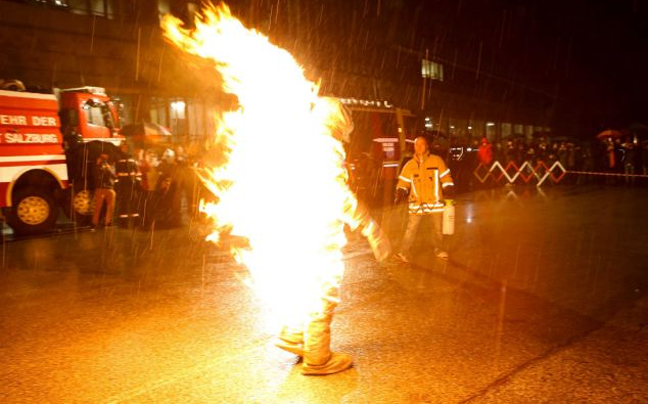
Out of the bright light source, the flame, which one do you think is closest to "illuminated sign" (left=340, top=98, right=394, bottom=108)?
the bright light source

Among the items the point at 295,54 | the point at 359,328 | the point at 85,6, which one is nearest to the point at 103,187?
the point at 359,328

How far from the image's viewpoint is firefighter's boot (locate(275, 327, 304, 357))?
4.20 m

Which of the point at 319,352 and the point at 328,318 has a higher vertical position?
the point at 328,318

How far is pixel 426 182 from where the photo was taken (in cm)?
774

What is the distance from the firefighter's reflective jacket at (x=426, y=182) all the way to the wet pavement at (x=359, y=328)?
80 centimetres

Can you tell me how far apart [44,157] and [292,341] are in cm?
875

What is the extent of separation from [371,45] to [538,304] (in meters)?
29.0

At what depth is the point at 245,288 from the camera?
20.8 ft

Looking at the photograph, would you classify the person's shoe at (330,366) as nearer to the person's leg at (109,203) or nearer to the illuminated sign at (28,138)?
the person's leg at (109,203)

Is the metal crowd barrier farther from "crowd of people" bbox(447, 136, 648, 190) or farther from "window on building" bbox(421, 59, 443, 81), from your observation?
"window on building" bbox(421, 59, 443, 81)

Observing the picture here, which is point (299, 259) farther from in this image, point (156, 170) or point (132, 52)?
point (132, 52)

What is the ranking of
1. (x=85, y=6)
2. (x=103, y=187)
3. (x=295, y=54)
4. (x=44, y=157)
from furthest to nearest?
(x=295, y=54)
(x=85, y=6)
(x=103, y=187)
(x=44, y=157)

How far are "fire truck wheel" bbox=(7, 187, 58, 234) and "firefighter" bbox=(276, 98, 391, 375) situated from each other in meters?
8.37

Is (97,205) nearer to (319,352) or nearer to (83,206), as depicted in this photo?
(83,206)
